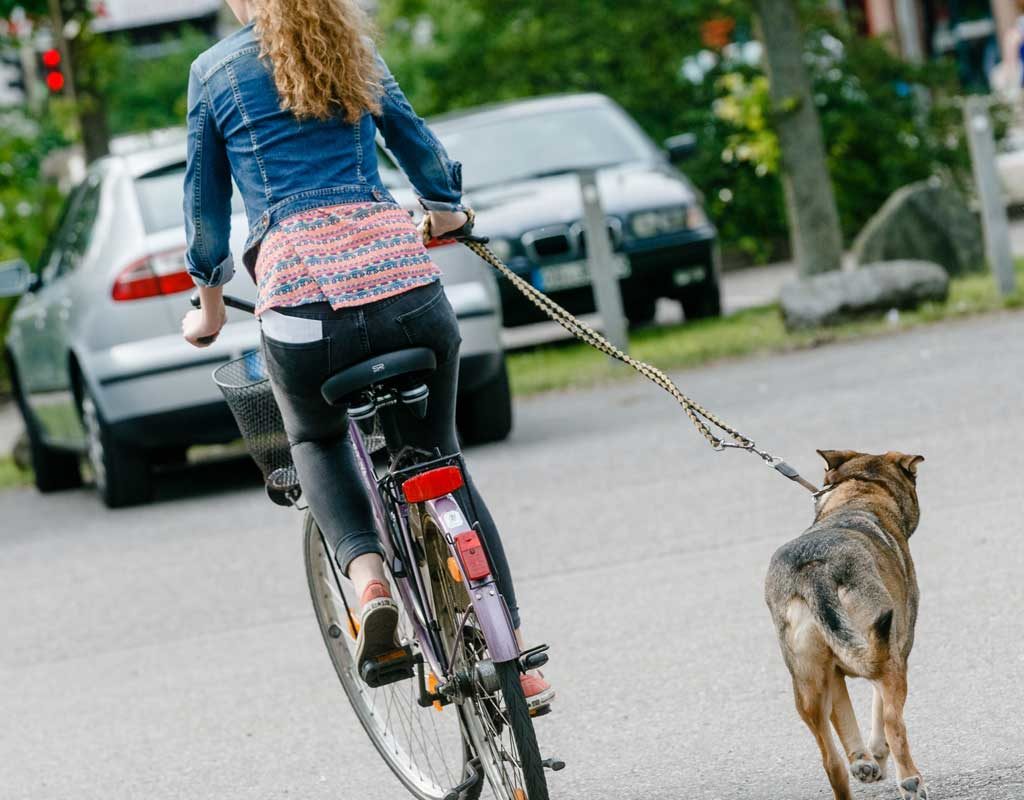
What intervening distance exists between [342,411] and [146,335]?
5342mm

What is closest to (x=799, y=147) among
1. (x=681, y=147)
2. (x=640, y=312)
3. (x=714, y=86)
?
(x=681, y=147)

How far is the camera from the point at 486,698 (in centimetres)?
388

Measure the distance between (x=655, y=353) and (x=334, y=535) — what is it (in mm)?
8933

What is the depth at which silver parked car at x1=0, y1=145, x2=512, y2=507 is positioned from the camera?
9.27 meters

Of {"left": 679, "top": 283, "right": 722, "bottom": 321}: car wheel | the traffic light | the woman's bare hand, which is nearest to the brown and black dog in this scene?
the woman's bare hand

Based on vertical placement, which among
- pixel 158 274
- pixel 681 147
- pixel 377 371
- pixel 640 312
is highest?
pixel 377 371

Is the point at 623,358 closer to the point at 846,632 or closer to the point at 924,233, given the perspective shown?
the point at 846,632

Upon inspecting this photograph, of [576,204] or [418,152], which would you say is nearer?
[418,152]

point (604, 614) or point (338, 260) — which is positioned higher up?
point (338, 260)

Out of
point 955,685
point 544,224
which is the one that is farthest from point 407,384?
point 544,224

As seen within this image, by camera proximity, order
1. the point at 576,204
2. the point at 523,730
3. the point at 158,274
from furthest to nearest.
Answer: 1. the point at 576,204
2. the point at 158,274
3. the point at 523,730

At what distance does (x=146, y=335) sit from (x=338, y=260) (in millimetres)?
5540

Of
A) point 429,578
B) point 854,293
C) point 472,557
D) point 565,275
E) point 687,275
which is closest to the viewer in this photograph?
point 472,557

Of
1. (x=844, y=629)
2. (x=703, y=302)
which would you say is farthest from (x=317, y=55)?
(x=703, y=302)
